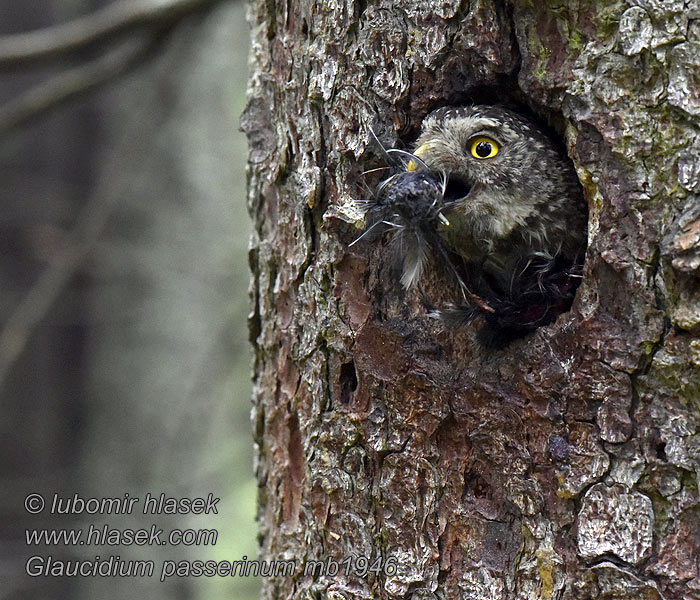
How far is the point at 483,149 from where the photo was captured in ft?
7.22

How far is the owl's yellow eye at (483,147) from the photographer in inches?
86.0

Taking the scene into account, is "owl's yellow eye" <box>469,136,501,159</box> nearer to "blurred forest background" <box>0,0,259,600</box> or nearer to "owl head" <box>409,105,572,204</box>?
"owl head" <box>409,105,572,204</box>

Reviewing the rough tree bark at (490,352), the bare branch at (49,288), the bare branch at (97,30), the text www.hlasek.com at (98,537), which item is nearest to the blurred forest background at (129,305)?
the text www.hlasek.com at (98,537)

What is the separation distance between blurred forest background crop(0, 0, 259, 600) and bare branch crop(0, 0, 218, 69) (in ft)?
3.99

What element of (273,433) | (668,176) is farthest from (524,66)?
(273,433)

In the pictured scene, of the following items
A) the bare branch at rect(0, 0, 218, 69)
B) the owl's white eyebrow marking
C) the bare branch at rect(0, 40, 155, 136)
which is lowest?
the owl's white eyebrow marking

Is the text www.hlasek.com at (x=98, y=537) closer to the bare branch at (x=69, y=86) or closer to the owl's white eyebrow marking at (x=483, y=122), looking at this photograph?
the owl's white eyebrow marking at (x=483, y=122)

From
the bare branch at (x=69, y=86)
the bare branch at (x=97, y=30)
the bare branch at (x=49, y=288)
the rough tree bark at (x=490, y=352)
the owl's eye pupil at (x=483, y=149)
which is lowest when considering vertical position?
the rough tree bark at (x=490, y=352)

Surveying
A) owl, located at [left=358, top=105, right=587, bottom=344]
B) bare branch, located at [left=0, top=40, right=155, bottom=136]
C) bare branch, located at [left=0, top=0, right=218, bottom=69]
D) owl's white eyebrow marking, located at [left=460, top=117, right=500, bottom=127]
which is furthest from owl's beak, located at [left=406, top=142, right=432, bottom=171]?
bare branch, located at [left=0, top=40, right=155, bottom=136]

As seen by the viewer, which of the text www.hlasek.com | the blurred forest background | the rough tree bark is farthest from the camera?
the blurred forest background

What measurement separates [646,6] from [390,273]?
0.81 meters

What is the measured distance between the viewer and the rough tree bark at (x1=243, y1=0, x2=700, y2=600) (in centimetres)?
177

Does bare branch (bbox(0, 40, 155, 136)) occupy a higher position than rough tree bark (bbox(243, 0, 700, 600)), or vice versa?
bare branch (bbox(0, 40, 155, 136))

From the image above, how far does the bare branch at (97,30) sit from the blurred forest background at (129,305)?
1.22 m
